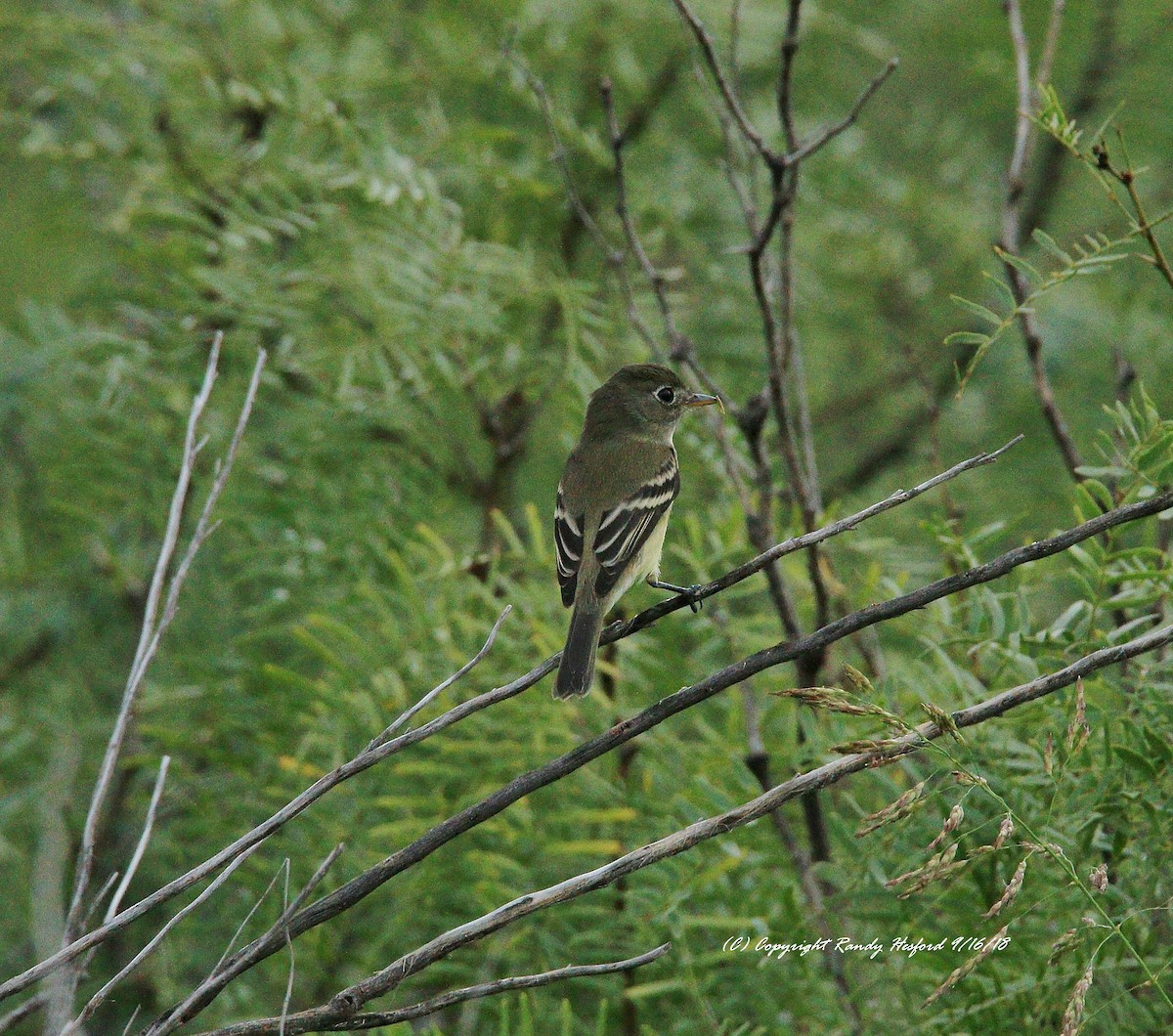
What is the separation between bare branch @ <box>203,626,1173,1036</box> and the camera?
166cm

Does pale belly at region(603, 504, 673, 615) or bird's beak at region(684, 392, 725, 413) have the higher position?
bird's beak at region(684, 392, 725, 413)

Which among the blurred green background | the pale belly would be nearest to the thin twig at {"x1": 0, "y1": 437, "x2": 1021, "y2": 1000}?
the blurred green background

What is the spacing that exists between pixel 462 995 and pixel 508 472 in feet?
9.10

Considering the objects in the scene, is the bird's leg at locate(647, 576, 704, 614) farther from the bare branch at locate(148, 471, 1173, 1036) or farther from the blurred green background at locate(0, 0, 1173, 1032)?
the bare branch at locate(148, 471, 1173, 1036)

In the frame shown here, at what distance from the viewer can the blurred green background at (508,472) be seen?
Answer: 95.6 inches

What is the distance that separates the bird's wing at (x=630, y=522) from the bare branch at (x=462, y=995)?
161 centimetres

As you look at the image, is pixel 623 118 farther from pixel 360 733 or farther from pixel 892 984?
pixel 892 984

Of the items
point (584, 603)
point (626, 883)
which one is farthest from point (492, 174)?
point (626, 883)

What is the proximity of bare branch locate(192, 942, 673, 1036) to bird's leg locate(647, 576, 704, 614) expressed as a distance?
0.98 metres

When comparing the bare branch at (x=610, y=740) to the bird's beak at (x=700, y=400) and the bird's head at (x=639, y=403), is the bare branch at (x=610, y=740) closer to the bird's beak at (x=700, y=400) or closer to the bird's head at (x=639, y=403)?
the bird's beak at (x=700, y=400)

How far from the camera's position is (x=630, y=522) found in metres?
3.57

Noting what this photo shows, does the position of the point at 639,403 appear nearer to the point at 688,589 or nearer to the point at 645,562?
the point at 645,562

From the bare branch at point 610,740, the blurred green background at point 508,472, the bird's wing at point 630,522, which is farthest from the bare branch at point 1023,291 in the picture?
the bare branch at point 610,740

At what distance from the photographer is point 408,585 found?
10.3ft
